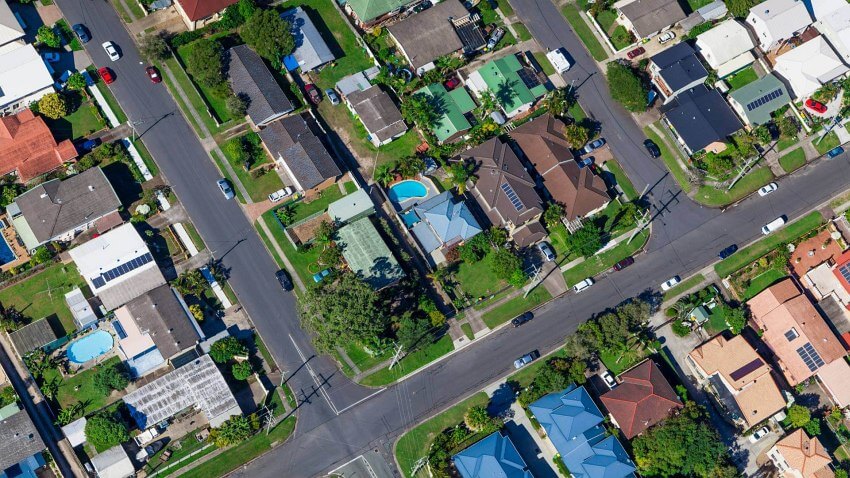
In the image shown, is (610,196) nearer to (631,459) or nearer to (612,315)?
(612,315)

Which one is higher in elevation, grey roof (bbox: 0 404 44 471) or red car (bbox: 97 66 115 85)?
red car (bbox: 97 66 115 85)

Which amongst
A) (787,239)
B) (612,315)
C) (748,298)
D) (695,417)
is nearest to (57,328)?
(612,315)

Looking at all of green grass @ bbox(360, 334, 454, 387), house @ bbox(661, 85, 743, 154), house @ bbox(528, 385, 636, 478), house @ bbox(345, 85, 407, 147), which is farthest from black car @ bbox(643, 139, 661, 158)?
green grass @ bbox(360, 334, 454, 387)

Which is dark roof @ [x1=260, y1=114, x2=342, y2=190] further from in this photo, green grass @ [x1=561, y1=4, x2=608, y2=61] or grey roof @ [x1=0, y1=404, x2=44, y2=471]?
grey roof @ [x1=0, y1=404, x2=44, y2=471]

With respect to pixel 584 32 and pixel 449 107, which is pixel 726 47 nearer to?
pixel 584 32

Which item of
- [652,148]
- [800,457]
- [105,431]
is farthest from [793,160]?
[105,431]

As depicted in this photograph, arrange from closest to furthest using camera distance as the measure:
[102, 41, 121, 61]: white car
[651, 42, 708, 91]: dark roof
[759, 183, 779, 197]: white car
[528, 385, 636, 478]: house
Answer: [528, 385, 636, 478]: house → [102, 41, 121, 61]: white car → [759, 183, 779, 197]: white car → [651, 42, 708, 91]: dark roof

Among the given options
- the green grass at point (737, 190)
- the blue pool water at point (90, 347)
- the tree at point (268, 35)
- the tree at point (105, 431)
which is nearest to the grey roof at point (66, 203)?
the blue pool water at point (90, 347)
